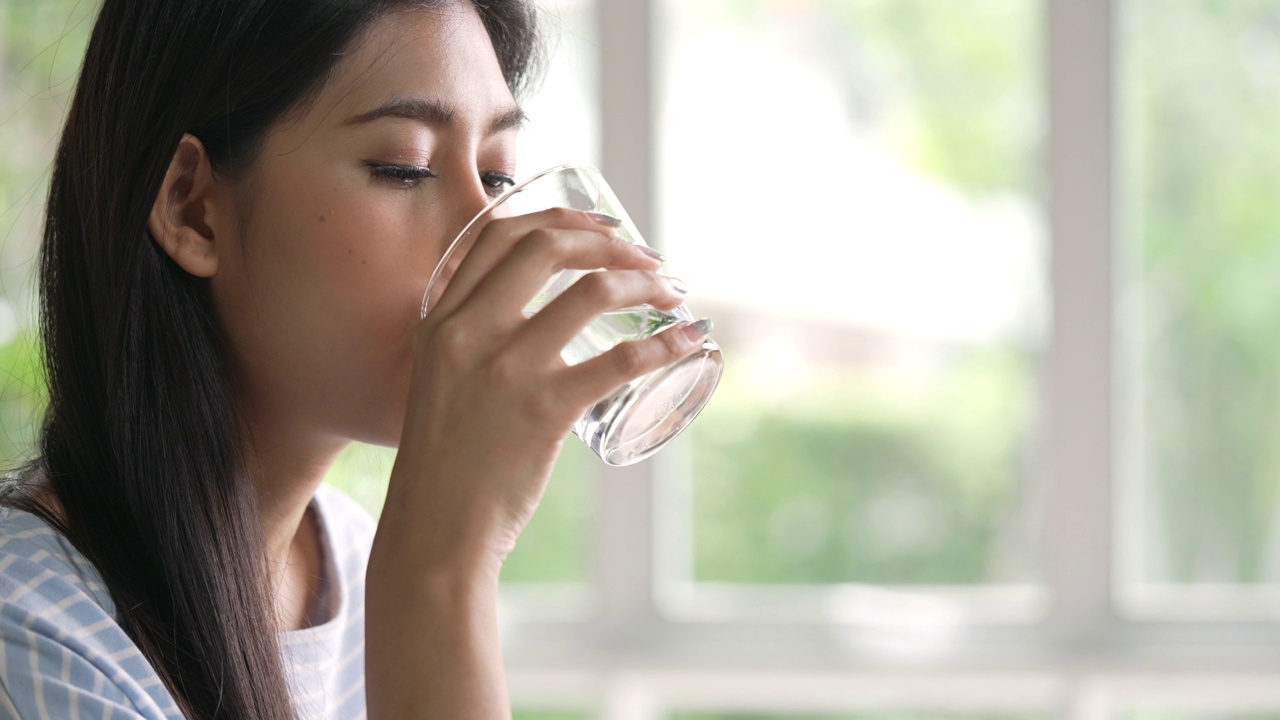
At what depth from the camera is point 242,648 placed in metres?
0.88

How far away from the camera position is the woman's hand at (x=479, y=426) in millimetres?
740

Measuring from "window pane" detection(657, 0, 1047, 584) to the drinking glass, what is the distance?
4.75 feet

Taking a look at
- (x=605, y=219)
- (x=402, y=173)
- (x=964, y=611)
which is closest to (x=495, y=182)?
(x=402, y=173)

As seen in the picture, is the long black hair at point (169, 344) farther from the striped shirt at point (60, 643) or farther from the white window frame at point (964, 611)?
the white window frame at point (964, 611)

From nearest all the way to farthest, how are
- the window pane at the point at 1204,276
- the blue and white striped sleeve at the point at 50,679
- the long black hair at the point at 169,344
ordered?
the blue and white striped sleeve at the point at 50,679 < the long black hair at the point at 169,344 < the window pane at the point at 1204,276

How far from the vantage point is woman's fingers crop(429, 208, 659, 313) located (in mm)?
745

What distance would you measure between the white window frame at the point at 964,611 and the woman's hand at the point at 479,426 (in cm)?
149

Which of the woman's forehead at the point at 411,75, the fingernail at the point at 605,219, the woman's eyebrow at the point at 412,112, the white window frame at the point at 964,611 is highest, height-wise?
the woman's forehead at the point at 411,75

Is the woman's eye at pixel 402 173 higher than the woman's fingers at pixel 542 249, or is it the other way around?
the woman's eye at pixel 402 173

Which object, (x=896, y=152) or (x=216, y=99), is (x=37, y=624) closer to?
(x=216, y=99)

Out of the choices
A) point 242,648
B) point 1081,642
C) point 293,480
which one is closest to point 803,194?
point 1081,642

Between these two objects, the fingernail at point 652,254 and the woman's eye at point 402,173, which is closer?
the fingernail at point 652,254

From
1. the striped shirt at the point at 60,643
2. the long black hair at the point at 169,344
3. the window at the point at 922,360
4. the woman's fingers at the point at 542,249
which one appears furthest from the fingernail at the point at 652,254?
the window at the point at 922,360

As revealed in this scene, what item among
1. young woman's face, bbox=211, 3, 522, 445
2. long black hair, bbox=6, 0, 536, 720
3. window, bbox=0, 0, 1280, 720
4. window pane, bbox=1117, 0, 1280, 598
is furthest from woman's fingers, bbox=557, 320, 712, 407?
window pane, bbox=1117, 0, 1280, 598
